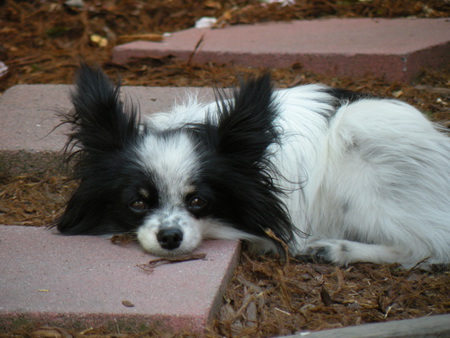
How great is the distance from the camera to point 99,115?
12.4 ft

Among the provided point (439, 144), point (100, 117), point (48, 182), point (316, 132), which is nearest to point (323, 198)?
point (316, 132)

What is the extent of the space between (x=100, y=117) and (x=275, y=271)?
1.23 m

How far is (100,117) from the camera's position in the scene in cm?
380

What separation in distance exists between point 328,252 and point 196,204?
0.83m

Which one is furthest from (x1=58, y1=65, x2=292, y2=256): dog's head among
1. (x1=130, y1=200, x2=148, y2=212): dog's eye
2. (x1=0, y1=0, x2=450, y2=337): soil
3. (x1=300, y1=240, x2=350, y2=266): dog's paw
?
(x1=0, y1=0, x2=450, y2=337): soil

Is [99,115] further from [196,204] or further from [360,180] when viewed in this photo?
[360,180]

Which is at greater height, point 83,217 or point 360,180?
point 360,180

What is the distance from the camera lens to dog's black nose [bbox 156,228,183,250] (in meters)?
3.53

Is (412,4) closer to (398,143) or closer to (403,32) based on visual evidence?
(403,32)

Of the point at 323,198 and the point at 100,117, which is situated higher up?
the point at 100,117

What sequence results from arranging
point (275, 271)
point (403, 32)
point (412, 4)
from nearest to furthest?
point (275, 271) < point (403, 32) < point (412, 4)

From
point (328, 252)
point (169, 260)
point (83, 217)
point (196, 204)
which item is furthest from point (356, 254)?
point (83, 217)

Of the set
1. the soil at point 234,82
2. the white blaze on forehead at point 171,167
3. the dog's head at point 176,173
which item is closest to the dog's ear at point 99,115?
the dog's head at point 176,173

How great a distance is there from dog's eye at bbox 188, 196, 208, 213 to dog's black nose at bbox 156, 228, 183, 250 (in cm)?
18
